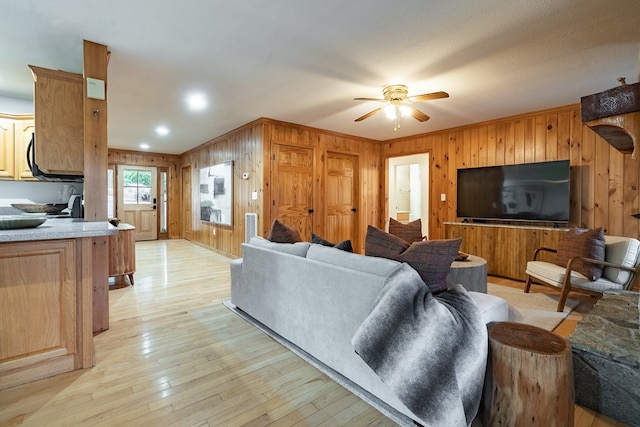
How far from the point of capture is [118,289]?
3619mm

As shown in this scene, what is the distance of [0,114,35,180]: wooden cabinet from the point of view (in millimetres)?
3195

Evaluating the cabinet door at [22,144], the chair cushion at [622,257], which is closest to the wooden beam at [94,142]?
the cabinet door at [22,144]

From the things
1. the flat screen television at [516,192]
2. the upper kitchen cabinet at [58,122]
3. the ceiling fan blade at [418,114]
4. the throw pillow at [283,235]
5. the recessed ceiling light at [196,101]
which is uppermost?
the recessed ceiling light at [196,101]

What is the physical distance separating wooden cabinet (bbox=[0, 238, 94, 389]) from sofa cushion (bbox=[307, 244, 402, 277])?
1.45 metres

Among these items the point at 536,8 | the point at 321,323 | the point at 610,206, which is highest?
the point at 536,8

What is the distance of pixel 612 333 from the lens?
172 centimetres

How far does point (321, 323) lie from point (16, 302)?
69.9 inches

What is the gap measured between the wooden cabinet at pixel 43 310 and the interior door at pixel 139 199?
6492 mm

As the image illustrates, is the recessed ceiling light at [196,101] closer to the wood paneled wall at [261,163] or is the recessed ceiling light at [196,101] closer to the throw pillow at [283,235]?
the wood paneled wall at [261,163]

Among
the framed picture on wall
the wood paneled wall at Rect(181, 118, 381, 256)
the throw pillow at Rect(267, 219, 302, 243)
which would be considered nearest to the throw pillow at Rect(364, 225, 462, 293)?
the throw pillow at Rect(267, 219, 302, 243)

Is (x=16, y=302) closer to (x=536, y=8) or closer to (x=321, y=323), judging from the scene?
(x=321, y=323)

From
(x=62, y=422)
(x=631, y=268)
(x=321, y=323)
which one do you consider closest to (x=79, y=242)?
(x=62, y=422)

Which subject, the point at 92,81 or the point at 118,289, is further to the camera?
the point at 118,289

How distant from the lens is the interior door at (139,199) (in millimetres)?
7492
